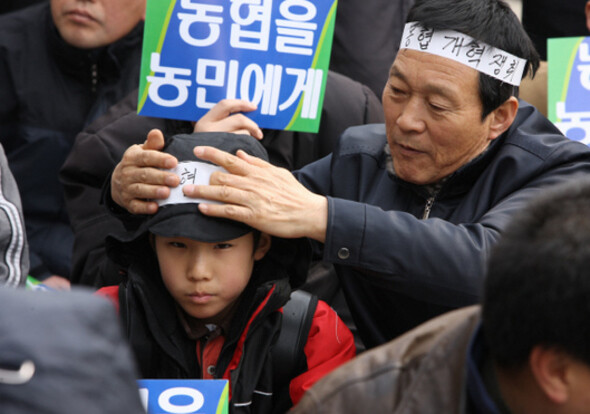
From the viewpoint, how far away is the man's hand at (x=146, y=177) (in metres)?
2.90

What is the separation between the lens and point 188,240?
2.94m

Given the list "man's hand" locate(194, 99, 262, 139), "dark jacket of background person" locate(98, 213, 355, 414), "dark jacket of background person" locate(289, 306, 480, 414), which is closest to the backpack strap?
"dark jacket of background person" locate(98, 213, 355, 414)

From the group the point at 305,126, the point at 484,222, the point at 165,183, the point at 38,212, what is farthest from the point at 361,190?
the point at 38,212

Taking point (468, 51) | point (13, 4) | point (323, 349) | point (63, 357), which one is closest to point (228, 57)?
point (468, 51)

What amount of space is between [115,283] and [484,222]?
4.36 feet

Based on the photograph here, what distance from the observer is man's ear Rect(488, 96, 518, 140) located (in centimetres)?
326

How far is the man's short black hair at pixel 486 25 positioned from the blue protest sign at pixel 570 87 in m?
0.46

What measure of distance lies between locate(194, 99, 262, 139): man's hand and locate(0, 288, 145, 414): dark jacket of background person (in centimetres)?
192

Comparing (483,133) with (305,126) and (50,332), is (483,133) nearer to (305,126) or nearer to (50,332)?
(305,126)

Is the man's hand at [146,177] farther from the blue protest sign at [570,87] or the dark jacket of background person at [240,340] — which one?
the blue protest sign at [570,87]

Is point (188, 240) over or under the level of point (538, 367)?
under

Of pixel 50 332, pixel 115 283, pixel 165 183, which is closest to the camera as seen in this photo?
pixel 50 332

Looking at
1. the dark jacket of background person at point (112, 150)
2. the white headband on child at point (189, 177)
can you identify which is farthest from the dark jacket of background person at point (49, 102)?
the white headband on child at point (189, 177)

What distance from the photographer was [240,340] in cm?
300
